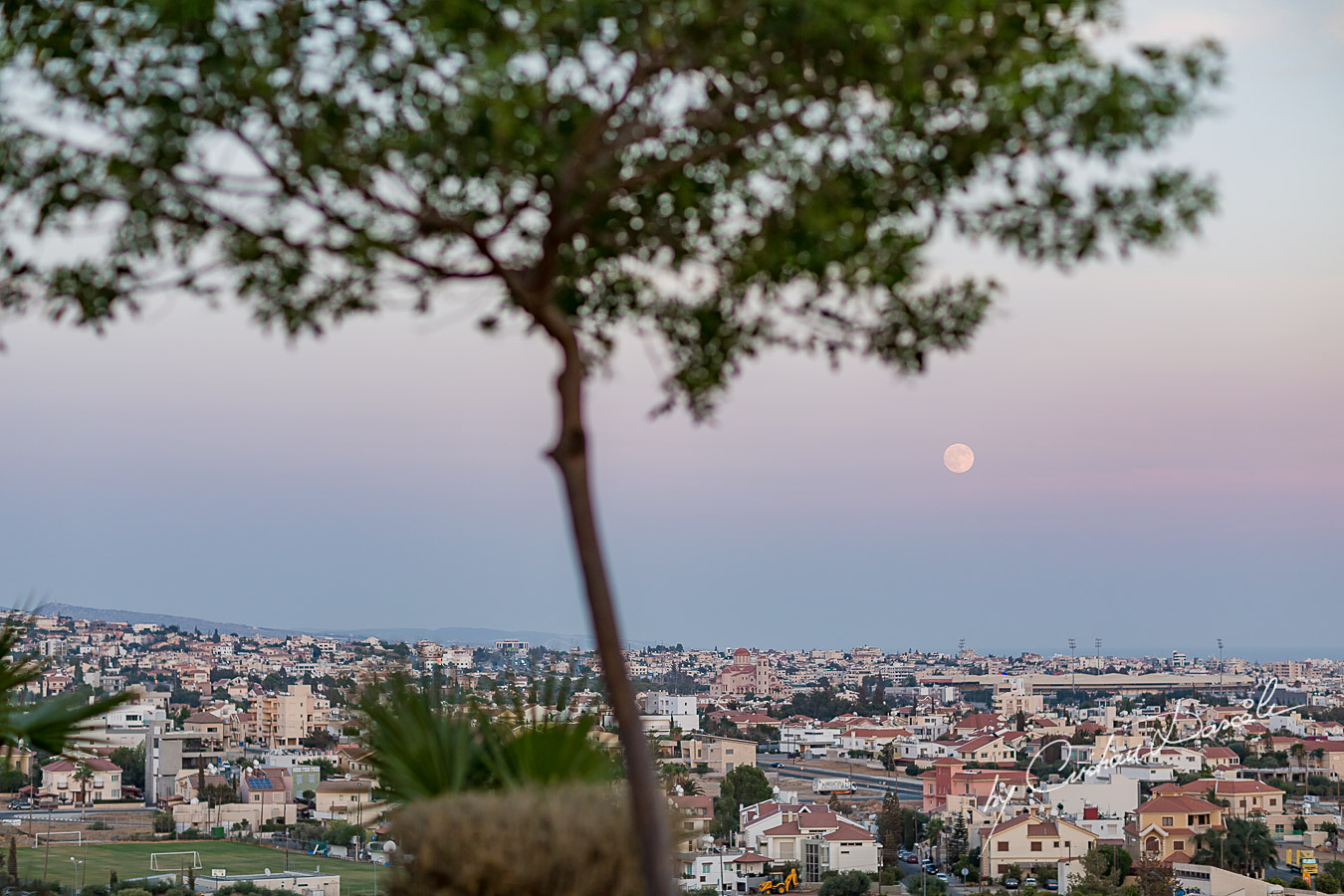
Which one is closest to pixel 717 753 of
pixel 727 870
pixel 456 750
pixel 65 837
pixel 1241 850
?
pixel 727 870

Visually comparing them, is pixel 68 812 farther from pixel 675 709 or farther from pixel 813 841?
pixel 675 709

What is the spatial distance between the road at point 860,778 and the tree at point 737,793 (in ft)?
23.6

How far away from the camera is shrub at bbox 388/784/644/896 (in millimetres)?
2785

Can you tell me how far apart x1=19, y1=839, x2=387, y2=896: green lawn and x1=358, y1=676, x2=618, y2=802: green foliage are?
89.5 feet

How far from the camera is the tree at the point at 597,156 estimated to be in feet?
8.91

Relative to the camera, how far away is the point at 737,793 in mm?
46562

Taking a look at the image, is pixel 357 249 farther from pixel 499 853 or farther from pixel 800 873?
pixel 800 873

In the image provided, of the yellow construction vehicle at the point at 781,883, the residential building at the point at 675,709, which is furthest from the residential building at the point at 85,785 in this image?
the residential building at the point at 675,709

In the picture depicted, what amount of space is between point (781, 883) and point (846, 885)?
2.01 meters

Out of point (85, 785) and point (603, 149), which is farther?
point (85, 785)

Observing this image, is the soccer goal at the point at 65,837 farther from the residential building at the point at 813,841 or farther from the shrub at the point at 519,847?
the shrub at the point at 519,847

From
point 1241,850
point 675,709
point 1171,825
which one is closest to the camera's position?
point 1241,850

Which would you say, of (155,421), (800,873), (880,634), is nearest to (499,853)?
(155,421)

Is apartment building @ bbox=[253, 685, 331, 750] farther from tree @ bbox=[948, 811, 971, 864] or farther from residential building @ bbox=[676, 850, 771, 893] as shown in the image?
tree @ bbox=[948, 811, 971, 864]
